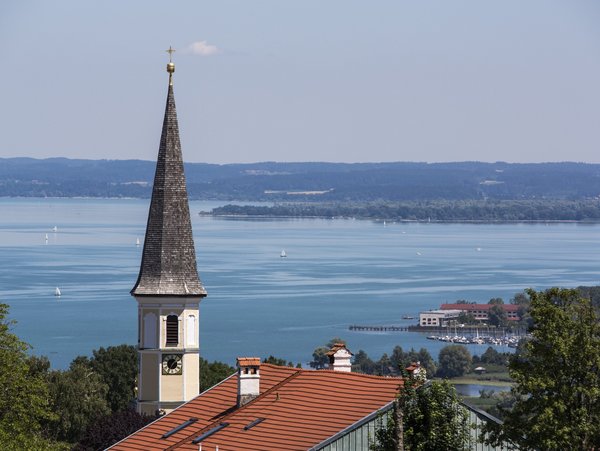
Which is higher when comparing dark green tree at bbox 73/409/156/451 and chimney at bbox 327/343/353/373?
chimney at bbox 327/343/353/373

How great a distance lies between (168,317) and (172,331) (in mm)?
300

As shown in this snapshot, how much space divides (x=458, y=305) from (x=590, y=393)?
14126cm

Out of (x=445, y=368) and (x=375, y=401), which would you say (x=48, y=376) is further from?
(x=445, y=368)

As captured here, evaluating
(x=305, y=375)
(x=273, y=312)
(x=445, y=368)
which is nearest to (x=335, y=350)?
(x=305, y=375)

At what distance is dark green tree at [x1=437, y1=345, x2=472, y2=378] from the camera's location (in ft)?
377

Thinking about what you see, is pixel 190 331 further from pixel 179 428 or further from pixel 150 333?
pixel 179 428

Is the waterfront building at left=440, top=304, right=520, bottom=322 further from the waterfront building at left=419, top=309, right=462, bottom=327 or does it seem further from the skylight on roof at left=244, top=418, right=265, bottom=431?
the skylight on roof at left=244, top=418, right=265, bottom=431

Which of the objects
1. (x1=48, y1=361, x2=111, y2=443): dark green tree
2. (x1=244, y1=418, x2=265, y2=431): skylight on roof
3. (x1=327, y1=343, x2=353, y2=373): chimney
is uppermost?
(x1=327, y1=343, x2=353, y2=373): chimney

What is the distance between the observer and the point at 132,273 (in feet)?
621

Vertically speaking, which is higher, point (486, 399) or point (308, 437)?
point (308, 437)

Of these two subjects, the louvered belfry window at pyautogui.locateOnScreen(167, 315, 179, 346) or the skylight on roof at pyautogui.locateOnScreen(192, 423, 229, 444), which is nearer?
the skylight on roof at pyautogui.locateOnScreen(192, 423, 229, 444)

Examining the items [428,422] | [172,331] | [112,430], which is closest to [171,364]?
[172,331]

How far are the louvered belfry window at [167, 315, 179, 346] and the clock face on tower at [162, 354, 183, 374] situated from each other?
10.2 inches

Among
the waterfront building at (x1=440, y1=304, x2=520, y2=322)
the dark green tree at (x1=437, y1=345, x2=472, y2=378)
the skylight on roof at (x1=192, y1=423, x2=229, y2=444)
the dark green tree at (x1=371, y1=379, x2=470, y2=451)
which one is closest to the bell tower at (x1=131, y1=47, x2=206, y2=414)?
the skylight on roof at (x1=192, y1=423, x2=229, y2=444)
